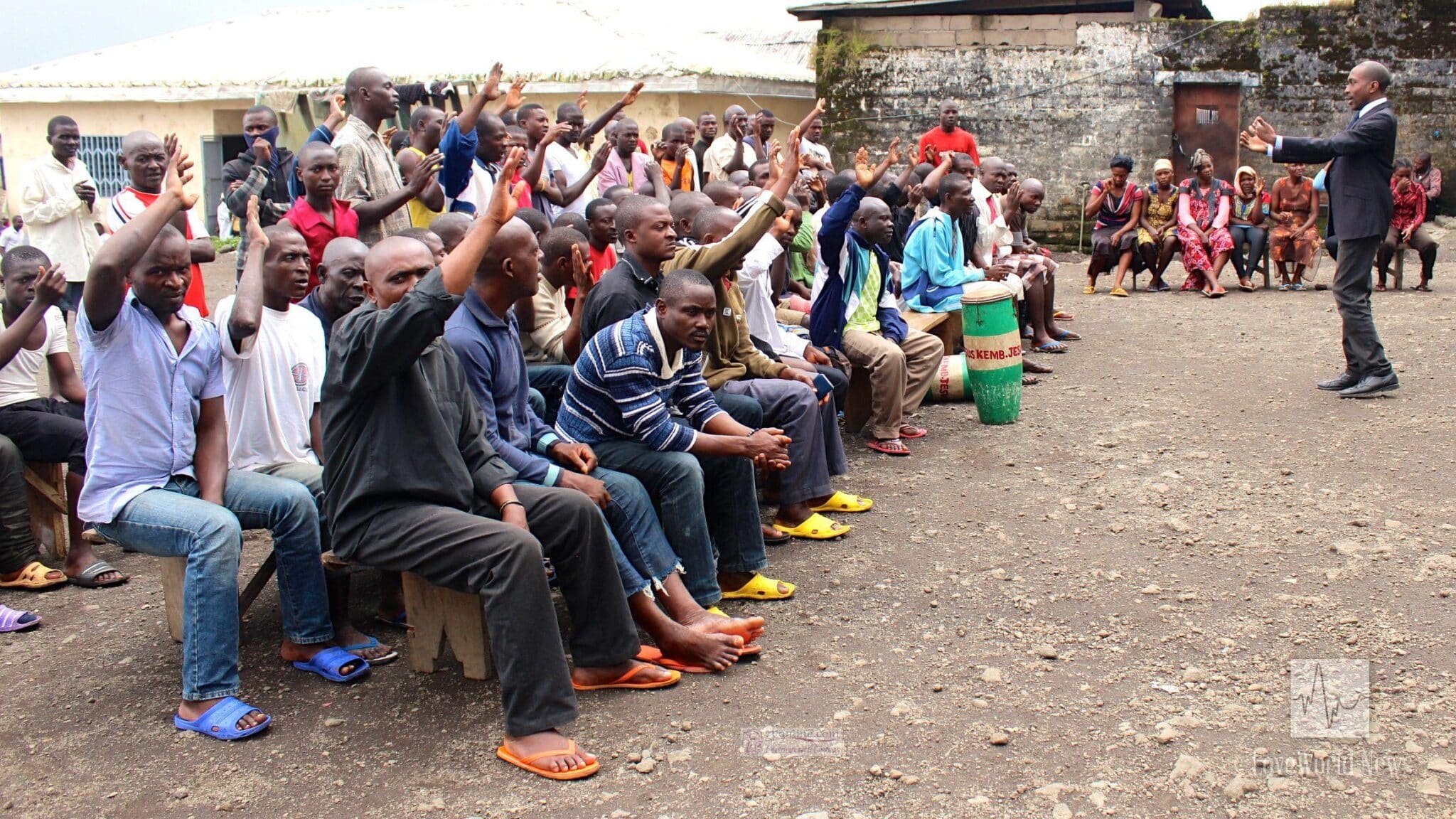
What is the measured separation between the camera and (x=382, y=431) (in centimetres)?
368

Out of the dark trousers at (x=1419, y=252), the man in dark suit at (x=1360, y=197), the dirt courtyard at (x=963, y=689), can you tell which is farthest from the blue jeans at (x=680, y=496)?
the dark trousers at (x=1419, y=252)

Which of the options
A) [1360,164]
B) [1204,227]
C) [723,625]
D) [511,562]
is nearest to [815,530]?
[723,625]

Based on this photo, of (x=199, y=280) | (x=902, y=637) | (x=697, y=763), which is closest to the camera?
(x=697, y=763)

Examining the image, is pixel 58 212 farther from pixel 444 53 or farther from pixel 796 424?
pixel 444 53

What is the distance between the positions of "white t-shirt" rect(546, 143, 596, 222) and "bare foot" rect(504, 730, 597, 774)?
5.24 metres

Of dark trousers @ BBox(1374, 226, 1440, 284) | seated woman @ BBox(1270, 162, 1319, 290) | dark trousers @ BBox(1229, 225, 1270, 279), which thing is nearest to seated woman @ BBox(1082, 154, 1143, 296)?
dark trousers @ BBox(1229, 225, 1270, 279)

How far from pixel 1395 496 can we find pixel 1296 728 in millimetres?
2704

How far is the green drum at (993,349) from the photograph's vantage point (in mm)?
7422

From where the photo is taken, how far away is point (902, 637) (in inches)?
174

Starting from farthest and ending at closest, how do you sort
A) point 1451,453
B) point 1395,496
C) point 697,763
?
point 1451,453 < point 1395,496 < point 697,763

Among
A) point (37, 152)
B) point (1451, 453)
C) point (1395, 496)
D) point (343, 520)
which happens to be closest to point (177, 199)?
point (343, 520)

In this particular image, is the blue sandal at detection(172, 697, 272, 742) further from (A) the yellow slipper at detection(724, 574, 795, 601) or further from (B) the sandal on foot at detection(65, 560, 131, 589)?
(A) the yellow slipper at detection(724, 574, 795, 601)

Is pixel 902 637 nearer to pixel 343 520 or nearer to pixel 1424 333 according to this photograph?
pixel 343 520

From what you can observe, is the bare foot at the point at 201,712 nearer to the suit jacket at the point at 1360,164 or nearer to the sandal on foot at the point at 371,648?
the sandal on foot at the point at 371,648
